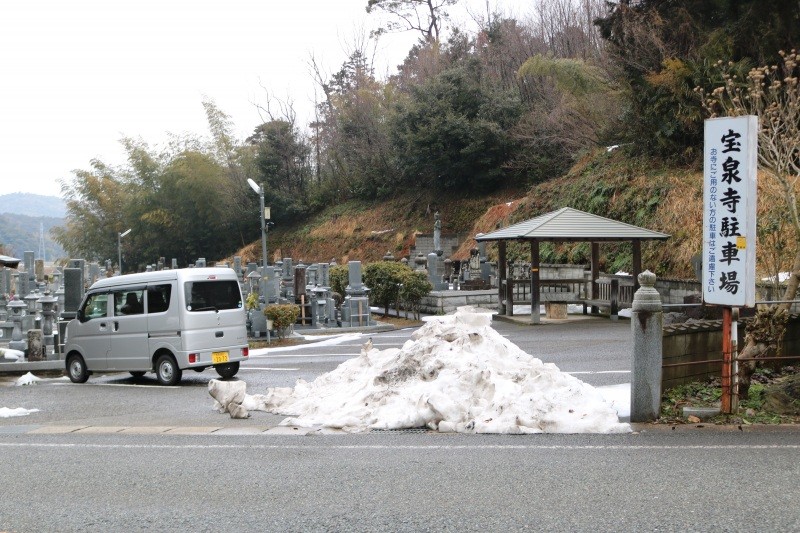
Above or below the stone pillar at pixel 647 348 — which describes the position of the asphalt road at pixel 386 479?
below

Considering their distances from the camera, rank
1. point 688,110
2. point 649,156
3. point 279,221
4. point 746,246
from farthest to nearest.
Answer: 1. point 279,221
2. point 649,156
3. point 688,110
4. point 746,246

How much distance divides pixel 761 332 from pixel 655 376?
1420mm

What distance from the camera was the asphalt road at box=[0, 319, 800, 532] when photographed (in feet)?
16.2

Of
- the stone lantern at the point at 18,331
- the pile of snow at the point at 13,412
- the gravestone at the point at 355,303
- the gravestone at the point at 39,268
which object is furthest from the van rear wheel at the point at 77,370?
the gravestone at the point at 39,268

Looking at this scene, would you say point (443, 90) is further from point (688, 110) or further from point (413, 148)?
point (688, 110)

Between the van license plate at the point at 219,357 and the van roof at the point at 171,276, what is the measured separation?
1.24 m

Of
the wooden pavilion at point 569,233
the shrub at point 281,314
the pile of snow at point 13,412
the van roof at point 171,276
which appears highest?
the wooden pavilion at point 569,233

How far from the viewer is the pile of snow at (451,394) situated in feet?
25.7

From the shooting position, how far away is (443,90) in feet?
133

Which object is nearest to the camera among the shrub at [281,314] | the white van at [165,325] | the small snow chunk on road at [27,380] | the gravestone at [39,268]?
the white van at [165,325]

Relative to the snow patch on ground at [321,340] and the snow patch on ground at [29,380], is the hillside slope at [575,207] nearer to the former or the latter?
the snow patch on ground at [321,340]

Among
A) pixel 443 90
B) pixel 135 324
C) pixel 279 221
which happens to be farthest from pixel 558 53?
pixel 135 324

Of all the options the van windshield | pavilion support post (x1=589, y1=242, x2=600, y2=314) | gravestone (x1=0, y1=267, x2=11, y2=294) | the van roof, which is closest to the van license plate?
the van windshield

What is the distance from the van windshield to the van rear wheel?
2567 mm
